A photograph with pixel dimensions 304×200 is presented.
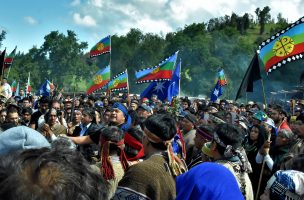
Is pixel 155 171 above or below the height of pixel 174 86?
below

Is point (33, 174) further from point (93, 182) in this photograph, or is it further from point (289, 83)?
point (289, 83)

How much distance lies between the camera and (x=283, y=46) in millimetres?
8320

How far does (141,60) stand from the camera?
8075 centimetres

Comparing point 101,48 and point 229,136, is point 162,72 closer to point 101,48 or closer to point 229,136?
point 101,48

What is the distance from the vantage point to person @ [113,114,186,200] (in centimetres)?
259

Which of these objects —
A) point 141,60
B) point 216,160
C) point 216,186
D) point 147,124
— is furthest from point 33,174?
point 141,60

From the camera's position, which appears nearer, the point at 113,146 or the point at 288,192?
the point at 288,192

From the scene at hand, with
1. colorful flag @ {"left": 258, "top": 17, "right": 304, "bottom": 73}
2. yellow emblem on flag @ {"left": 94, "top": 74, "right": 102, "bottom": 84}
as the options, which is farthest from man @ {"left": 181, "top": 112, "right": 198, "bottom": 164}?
yellow emblem on flag @ {"left": 94, "top": 74, "right": 102, "bottom": 84}

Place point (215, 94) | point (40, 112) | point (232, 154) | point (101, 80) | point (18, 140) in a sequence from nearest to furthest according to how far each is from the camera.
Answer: point (18, 140)
point (232, 154)
point (40, 112)
point (101, 80)
point (215, 94)

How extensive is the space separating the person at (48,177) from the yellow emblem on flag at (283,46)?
7.70 m

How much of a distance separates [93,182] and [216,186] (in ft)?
3.57

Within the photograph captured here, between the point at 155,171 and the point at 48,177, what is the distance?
1.68 meters

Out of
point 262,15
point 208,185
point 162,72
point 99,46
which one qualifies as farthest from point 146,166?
point 262,15

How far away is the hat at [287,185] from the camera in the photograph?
7.00 feet
